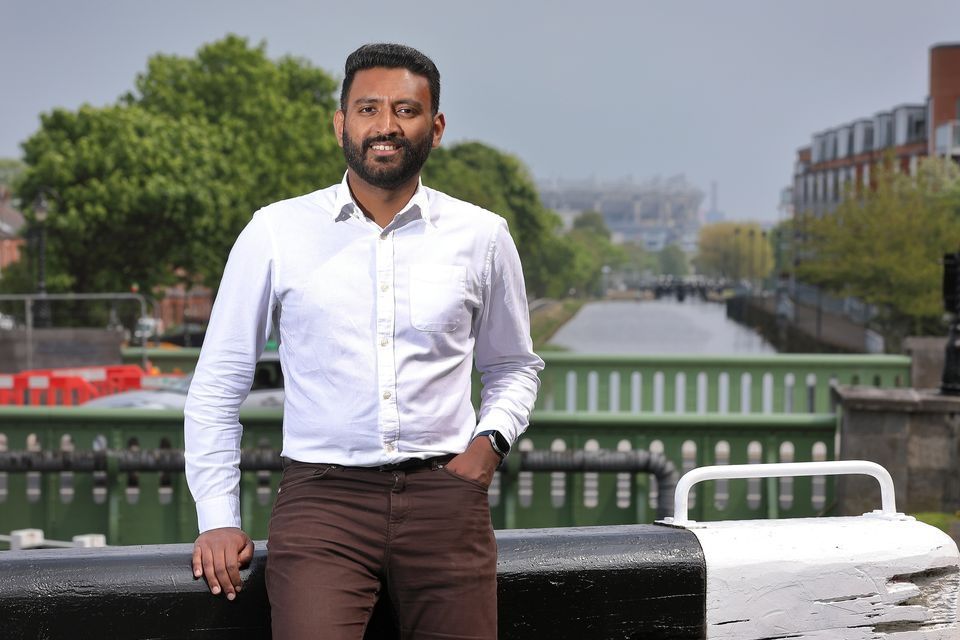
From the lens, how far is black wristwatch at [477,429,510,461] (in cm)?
317

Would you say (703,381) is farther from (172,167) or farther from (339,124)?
(172,167)

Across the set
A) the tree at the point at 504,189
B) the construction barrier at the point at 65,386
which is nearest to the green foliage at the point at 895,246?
the tree at the point at 504,189

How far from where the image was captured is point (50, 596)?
126 inches

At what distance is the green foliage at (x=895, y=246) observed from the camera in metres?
57.0

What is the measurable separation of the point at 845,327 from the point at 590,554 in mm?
81619

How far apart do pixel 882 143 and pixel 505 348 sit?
4204 inches

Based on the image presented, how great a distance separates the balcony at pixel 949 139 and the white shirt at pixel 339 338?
248ft

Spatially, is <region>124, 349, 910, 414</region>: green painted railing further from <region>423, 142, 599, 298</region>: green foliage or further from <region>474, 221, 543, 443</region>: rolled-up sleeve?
<region>423, 142, 599, 298</region>: green foliage

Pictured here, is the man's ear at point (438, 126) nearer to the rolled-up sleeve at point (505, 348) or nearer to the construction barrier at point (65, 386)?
the rolled-up sleeve at point (505, 348)

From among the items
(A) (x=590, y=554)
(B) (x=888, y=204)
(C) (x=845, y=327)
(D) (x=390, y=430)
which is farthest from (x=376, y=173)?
(C) (x=845, y=327)

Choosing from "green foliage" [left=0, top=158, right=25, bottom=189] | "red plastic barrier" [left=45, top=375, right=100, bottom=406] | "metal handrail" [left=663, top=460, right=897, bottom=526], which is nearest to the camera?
"metal handrail" [left=663, top=460, right=897, bottom=526]

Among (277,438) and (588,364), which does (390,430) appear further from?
(588,364)

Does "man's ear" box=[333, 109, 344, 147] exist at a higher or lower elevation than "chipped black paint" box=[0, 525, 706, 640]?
higher

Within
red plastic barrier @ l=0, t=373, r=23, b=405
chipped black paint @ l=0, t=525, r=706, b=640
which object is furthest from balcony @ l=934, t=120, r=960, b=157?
chipped black paint @ l=0, t=525, r=706, b=640
